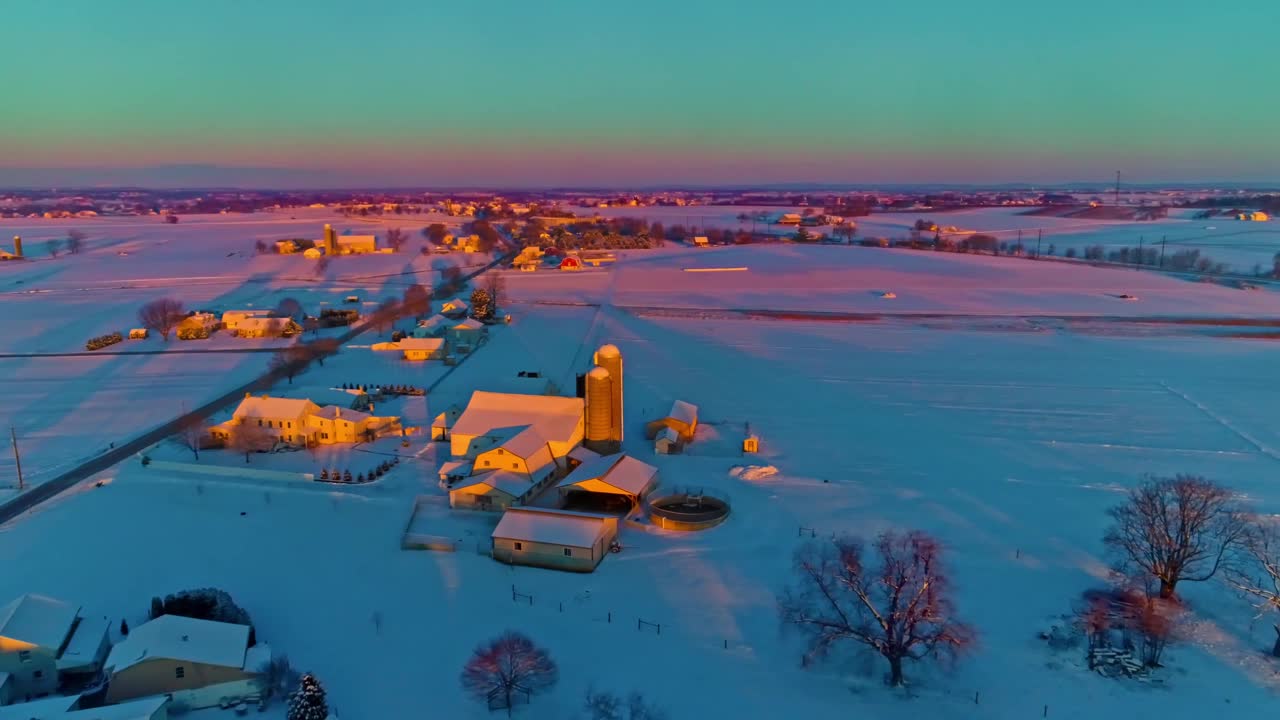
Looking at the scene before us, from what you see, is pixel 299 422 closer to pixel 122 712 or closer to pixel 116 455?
pixel 116 455

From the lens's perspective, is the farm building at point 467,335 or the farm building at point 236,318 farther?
the farm building at point 236,318

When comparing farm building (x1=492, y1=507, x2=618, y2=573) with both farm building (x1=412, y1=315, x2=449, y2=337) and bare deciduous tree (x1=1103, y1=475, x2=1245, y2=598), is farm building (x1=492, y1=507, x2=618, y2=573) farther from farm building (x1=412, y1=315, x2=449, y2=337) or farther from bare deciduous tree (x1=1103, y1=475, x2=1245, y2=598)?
farm building (x1=412, y1=315, x2=449, y2=337)

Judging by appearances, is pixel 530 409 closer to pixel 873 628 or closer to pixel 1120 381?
pixel 873 628

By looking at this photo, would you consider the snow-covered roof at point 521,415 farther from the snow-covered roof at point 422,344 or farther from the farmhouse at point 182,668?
the snow-covered roof at point 422,344

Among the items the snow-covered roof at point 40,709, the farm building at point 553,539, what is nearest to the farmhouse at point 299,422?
the farm building at point 553,539

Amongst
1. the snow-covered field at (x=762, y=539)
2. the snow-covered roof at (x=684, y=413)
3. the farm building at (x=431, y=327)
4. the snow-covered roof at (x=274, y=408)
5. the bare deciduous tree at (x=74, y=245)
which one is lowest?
the snow-covered field at (x=762, y=539)

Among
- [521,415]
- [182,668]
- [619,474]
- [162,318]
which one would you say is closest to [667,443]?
[619,474]
